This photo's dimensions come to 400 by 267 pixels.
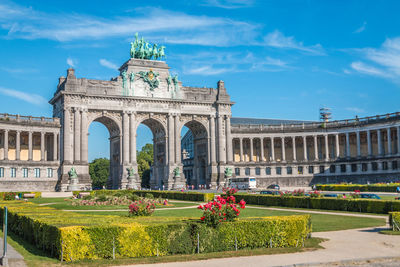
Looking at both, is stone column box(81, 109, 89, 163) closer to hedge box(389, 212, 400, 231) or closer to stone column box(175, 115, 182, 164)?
stone column box(175, 115, 182, 164)

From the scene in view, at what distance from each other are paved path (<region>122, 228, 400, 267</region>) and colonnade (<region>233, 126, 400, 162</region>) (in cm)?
7835

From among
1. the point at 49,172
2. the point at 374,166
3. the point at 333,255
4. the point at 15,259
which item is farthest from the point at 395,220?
the point at 374,166

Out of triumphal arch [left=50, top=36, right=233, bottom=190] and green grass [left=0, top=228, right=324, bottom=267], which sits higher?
→ triumphal arch [left=50, top=36, right=233, bottom=190]

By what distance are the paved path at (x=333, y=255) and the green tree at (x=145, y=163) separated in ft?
367

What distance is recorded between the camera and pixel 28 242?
85.3 ft

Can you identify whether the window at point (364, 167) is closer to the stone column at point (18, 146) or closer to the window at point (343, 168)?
the window at point (343, 168)

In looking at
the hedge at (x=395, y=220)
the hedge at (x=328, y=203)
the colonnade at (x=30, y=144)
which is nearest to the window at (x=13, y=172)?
the colonnade at (x=30, y=144)

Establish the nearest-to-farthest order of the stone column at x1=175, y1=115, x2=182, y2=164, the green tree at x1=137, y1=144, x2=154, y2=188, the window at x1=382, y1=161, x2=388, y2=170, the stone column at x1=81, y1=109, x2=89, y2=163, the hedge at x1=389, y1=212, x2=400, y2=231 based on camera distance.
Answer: the hedge at x1=389, y1=212, x2=400, y2=231, the stone column at x1=81, y1=109, x2=89, y2=163, the window at x1=382, y1=161, x2=388, y2=170, the stone column at x1=175, y1=115, x2=182, y2=164, the green tree at x1=137, y1=144, x2=154, y2=188

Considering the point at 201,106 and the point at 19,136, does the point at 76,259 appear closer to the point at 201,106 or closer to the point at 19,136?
the point at 19,136

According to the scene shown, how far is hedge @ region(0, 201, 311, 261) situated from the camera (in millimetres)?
20828


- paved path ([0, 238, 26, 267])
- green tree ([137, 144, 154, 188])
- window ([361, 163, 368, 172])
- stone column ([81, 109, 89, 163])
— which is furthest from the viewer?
green tree ([137, 144, 154, 188])

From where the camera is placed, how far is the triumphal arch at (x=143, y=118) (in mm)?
91812

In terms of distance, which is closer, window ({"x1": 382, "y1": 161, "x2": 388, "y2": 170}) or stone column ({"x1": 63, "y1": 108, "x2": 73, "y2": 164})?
stone column ({"x1": 63, "y1": 108, "x2": 73, "y2": 164})

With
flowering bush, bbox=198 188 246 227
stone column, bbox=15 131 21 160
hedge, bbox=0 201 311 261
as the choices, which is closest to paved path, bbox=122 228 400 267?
hedge, bbox=0 201 311 261
